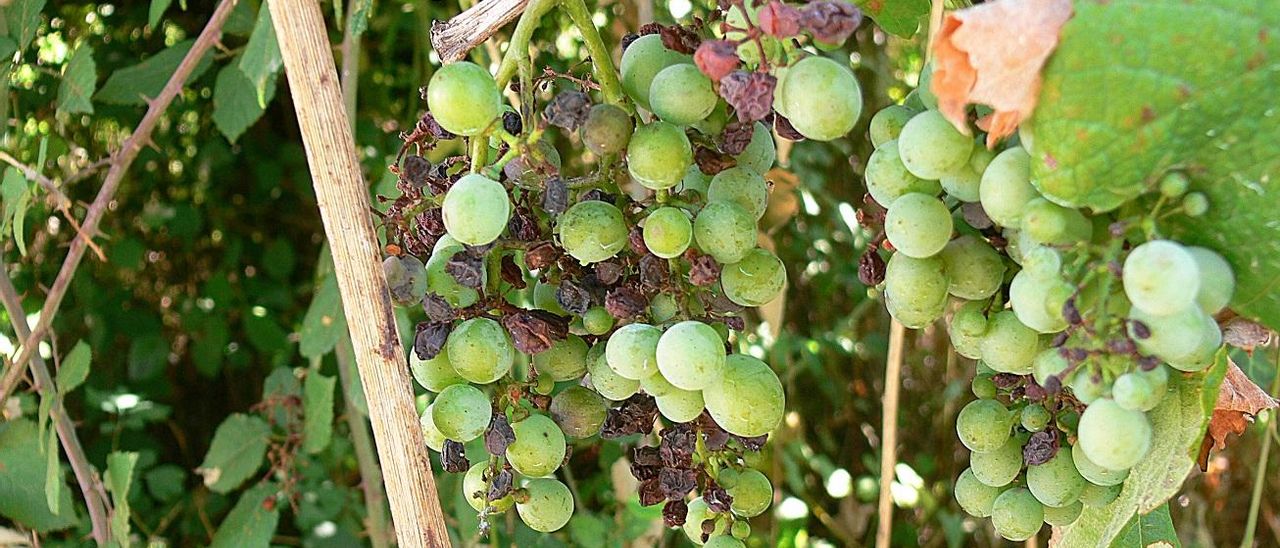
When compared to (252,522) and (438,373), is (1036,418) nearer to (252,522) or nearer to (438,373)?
(438,373)

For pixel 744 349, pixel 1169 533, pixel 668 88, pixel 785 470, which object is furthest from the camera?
pixel 785 470

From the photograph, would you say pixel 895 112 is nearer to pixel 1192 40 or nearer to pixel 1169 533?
pixel 1192 40

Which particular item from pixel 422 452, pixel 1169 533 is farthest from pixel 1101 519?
pixel 422 452

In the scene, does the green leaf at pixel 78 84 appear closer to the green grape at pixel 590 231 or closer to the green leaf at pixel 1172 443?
the green grape at pixel 590 231

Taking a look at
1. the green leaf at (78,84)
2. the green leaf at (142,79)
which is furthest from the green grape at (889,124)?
the green leaf at (142,79)

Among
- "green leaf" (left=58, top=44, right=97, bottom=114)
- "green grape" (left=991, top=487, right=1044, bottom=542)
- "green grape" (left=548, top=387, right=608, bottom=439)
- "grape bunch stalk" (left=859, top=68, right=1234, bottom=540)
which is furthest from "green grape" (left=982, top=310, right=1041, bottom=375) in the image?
"green leaf" (left=58, top=44, right=97, bottom=114)

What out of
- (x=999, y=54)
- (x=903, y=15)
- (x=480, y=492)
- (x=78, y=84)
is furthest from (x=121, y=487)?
(x=999, y=54)
